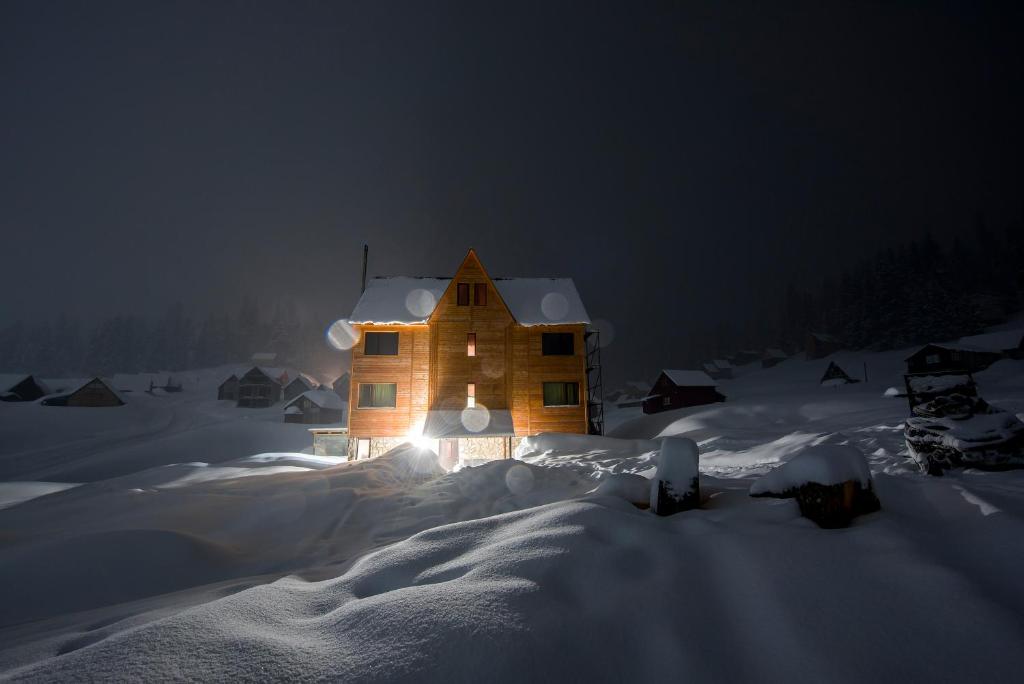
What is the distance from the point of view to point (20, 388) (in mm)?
52969

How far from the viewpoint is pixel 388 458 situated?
15.3m

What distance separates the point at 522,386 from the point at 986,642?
21326 mm

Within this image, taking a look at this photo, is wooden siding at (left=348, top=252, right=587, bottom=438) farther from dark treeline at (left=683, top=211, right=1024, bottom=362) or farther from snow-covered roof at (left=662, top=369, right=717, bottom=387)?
dark treeline at (left=683, top=211, right=1024, bottom=362)

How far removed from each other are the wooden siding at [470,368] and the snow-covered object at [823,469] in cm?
1858

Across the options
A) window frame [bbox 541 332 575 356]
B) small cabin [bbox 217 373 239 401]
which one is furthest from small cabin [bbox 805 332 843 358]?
small cabin [bbox 217 373 239 401]

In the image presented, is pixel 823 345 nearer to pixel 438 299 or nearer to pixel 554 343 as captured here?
pixel 554 343

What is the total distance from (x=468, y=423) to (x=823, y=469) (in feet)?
60.8

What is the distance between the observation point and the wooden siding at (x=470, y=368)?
2272 cm

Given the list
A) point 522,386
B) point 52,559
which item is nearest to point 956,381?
point 52,559

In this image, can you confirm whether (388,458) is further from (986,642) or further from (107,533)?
(986,642)

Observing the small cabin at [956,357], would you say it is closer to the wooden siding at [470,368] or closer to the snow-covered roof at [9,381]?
the wooden siding at [470,368]

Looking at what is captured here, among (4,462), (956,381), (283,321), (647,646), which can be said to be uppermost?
(283,321)

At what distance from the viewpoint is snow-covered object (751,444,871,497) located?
4.18 m

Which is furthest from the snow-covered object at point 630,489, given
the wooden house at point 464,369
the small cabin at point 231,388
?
the small cabin at point 231,388
